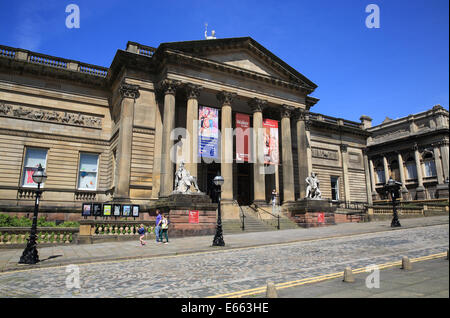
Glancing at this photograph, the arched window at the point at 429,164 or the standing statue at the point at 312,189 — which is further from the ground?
the arched window at the point at 429,164

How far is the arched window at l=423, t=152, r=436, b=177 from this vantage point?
167ft

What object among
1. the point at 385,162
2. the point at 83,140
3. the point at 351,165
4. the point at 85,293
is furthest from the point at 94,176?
the point at 385,162

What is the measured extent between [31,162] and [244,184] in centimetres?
1850

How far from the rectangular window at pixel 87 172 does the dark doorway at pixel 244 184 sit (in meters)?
13.1

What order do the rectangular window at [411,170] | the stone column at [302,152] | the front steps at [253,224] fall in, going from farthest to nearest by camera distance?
1. the rectangular window at [411,170]
2. the stone column at [302,152]
3. the front steps at [253,224]

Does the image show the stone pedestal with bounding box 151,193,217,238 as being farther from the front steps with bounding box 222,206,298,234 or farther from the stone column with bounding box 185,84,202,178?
the stone column with bounding box 185,84,202,178

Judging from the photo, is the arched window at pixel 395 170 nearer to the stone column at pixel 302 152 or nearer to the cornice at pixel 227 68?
the cornice at pixel 227 68

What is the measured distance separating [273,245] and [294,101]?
752 inches

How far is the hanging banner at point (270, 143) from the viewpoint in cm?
2764

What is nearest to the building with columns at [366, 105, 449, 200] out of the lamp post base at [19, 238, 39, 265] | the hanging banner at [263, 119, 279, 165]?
the hanging banner at [263, 119, 279, 165]

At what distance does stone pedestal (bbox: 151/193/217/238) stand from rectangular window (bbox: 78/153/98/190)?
28.5ft

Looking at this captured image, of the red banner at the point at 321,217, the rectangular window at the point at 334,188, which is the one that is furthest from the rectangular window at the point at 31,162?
the rectangular window at the point at 334,188

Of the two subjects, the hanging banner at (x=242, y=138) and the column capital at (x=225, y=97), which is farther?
the column capital at (x=225, y=97)
